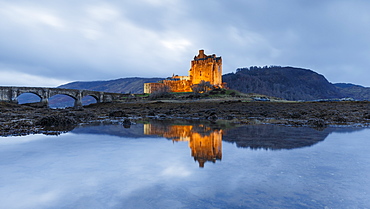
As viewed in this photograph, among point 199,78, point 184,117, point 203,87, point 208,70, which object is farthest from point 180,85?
point 184,117

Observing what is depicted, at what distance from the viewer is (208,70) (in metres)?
108

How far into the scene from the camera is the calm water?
3748mm

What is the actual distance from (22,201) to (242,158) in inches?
190

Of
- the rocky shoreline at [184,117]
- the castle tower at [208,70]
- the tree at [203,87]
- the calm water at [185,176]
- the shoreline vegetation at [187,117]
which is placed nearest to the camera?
the calm water at [185,176]

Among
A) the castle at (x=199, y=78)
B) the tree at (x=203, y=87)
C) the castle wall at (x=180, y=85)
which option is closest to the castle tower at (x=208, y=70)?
the castle at (x=199, y=78)

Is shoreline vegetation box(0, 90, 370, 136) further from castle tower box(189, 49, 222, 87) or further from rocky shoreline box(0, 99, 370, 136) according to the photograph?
castle tower box(189, 49, 222, 87)

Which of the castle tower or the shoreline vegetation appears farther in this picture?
the castle tower

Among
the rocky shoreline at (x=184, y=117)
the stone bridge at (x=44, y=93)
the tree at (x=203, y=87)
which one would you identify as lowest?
the rocky shoreline at (x=184, y=117)

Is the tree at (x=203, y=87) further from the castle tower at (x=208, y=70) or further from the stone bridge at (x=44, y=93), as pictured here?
the stone bridge at (x=44, y=93)

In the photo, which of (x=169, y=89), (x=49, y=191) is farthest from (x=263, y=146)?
(x=169, y=89)

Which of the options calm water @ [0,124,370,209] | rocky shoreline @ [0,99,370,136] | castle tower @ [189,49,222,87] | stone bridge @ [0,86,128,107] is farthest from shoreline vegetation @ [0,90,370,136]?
castle tower @ [189,49,222,87]

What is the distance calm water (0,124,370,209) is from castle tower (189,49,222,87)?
100 m

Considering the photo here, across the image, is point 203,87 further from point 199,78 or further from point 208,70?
point 199,78

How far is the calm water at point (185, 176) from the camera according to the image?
12.3ft
